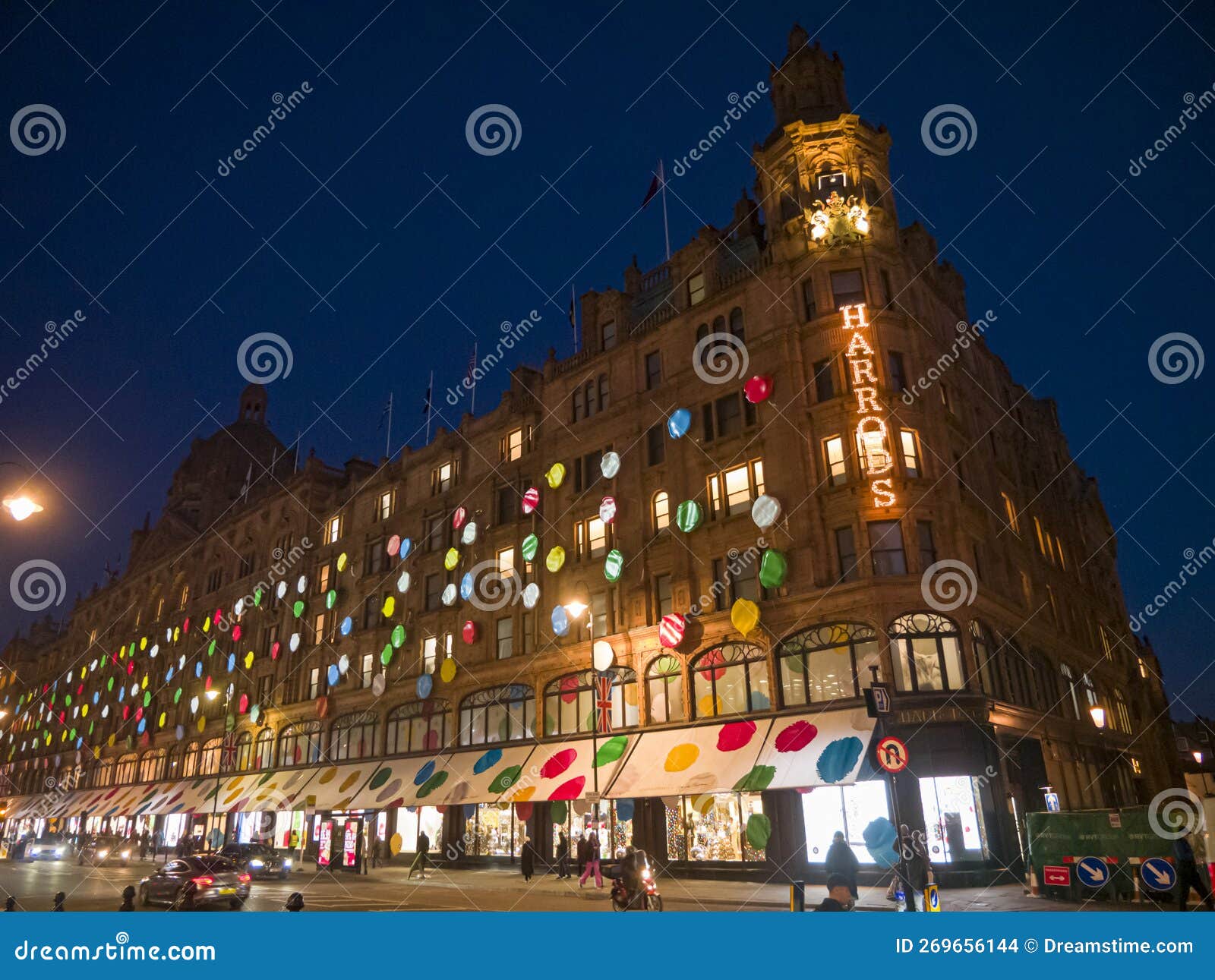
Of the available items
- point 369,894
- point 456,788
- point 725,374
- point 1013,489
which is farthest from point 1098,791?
point 369,894

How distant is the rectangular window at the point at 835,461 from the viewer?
30031 millimetres

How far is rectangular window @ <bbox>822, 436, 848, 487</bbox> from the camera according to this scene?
30031mm

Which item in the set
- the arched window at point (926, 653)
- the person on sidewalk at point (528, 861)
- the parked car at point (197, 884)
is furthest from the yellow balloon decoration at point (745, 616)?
the parked car at point (197, 884)

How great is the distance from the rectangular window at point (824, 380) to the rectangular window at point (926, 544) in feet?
20.0

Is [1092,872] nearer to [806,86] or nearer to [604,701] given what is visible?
[604,701]

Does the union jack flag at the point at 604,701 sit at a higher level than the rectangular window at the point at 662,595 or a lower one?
lower

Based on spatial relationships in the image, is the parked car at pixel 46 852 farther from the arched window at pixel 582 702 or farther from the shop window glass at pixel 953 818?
the shop window glass at pixel 953 818

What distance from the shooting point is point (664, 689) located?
32.4 meters

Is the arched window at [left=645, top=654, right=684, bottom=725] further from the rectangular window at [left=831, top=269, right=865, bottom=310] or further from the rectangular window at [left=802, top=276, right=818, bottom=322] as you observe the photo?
the rectangular window at [left=831, top=269, right=865, bottom=310]

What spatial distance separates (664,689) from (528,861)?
893 cm

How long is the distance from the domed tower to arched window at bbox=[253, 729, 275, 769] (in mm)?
47643

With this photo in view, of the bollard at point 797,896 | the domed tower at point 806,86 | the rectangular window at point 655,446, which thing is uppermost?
the domed tower at point 806,86

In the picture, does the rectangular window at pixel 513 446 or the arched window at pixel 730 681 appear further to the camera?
the rectangular window at pixel 513 446

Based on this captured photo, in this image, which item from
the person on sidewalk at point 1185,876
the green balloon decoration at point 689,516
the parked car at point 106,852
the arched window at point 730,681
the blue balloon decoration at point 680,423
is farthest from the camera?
the parked car at point 106,852
